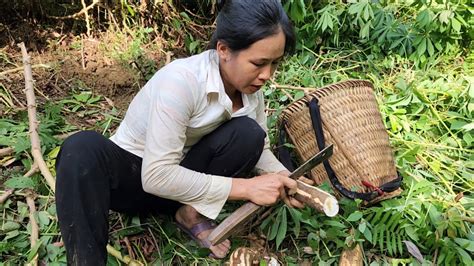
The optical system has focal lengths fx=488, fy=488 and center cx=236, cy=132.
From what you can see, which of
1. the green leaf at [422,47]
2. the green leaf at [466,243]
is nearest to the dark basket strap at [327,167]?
the green leaf at [466,243]

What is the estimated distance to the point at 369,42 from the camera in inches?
111

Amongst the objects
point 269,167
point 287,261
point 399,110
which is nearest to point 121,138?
point 269,167

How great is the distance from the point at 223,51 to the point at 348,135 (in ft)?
2.12

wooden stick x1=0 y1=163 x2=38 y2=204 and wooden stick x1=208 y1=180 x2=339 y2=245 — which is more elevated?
wooden stick x1=208 y1=180 x2=339 y2=245

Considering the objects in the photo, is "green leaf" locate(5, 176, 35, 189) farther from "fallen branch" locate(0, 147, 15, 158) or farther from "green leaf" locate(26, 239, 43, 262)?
"green leaf" locate(26, 239, 43, 262)

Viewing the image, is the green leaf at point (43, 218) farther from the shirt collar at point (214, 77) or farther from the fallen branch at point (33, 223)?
the shirt collar at point (214, 77)

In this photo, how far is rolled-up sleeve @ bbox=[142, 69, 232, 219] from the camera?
1.29m

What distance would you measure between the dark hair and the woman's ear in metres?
0.01

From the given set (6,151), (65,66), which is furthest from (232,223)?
Answer: (65,66)

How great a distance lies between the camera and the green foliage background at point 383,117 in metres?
1.62

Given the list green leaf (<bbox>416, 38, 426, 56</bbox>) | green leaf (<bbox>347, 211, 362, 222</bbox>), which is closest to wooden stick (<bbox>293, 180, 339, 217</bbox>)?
green leaf (<bbox>347, 211, 362, 222</bbox>)

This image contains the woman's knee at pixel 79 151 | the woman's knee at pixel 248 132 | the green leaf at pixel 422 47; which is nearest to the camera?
the woman's knee at pixel 79 151

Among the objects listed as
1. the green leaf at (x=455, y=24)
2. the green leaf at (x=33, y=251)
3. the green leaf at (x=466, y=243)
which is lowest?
the green leaf at (x=33, y=251)

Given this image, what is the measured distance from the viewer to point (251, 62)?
4.36ft
